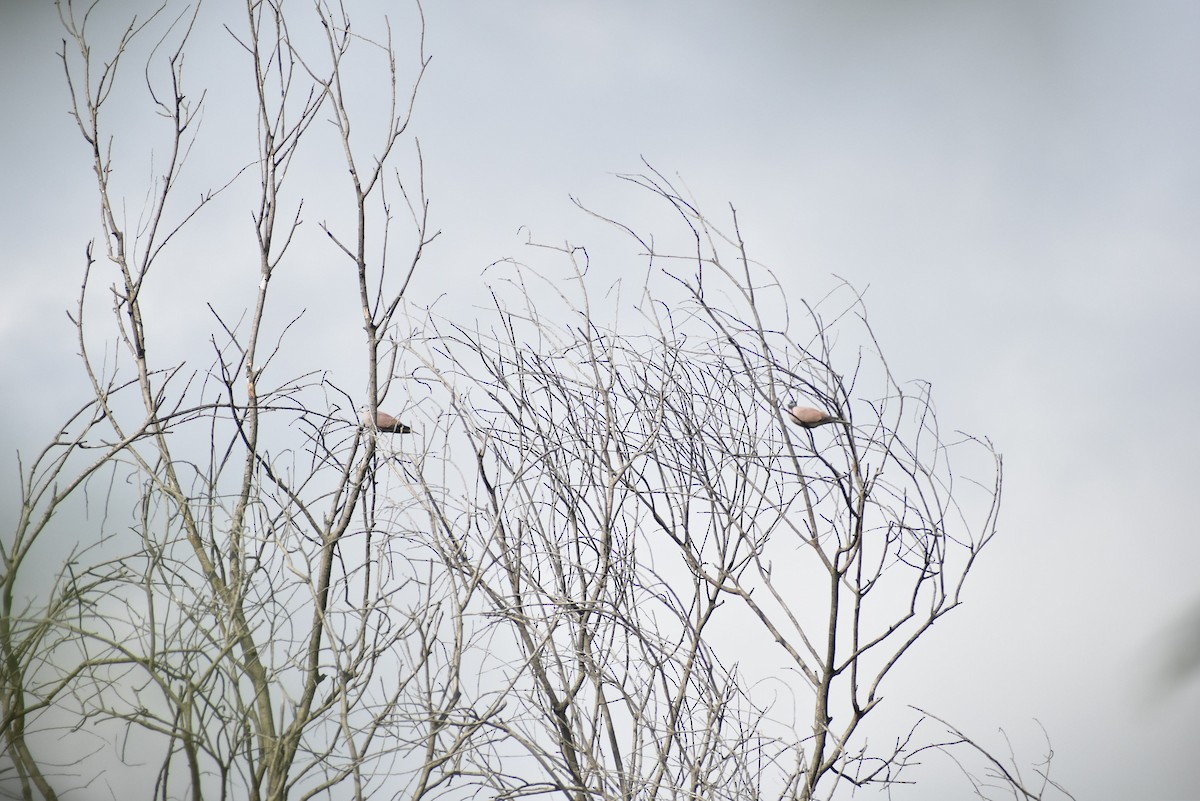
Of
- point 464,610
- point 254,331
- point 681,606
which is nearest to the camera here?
point 464,610

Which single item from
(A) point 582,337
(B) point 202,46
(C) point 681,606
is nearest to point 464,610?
(C) point 681,606

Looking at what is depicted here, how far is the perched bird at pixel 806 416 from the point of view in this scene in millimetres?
1788

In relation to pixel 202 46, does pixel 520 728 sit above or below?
below

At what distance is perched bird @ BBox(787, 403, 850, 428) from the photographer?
1.79 metres

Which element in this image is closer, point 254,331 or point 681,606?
point 681,606

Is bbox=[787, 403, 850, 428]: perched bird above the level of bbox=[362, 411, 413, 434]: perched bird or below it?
above

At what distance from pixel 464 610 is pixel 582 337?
0.53 meters

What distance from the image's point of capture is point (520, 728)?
178 cm

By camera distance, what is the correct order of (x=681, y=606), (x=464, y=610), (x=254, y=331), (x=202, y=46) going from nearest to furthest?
(x=464, y=610) → (x=681, y=606) → (x=254, y=331) → (x=202, y=46)

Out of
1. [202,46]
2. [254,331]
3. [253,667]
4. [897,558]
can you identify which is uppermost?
[202,46]

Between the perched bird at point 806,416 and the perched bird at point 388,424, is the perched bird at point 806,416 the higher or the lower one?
the higher one

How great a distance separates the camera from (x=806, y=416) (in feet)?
5.96

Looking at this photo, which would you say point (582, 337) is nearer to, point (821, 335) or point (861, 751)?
point (821, 335)

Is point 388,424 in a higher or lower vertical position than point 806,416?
lower
